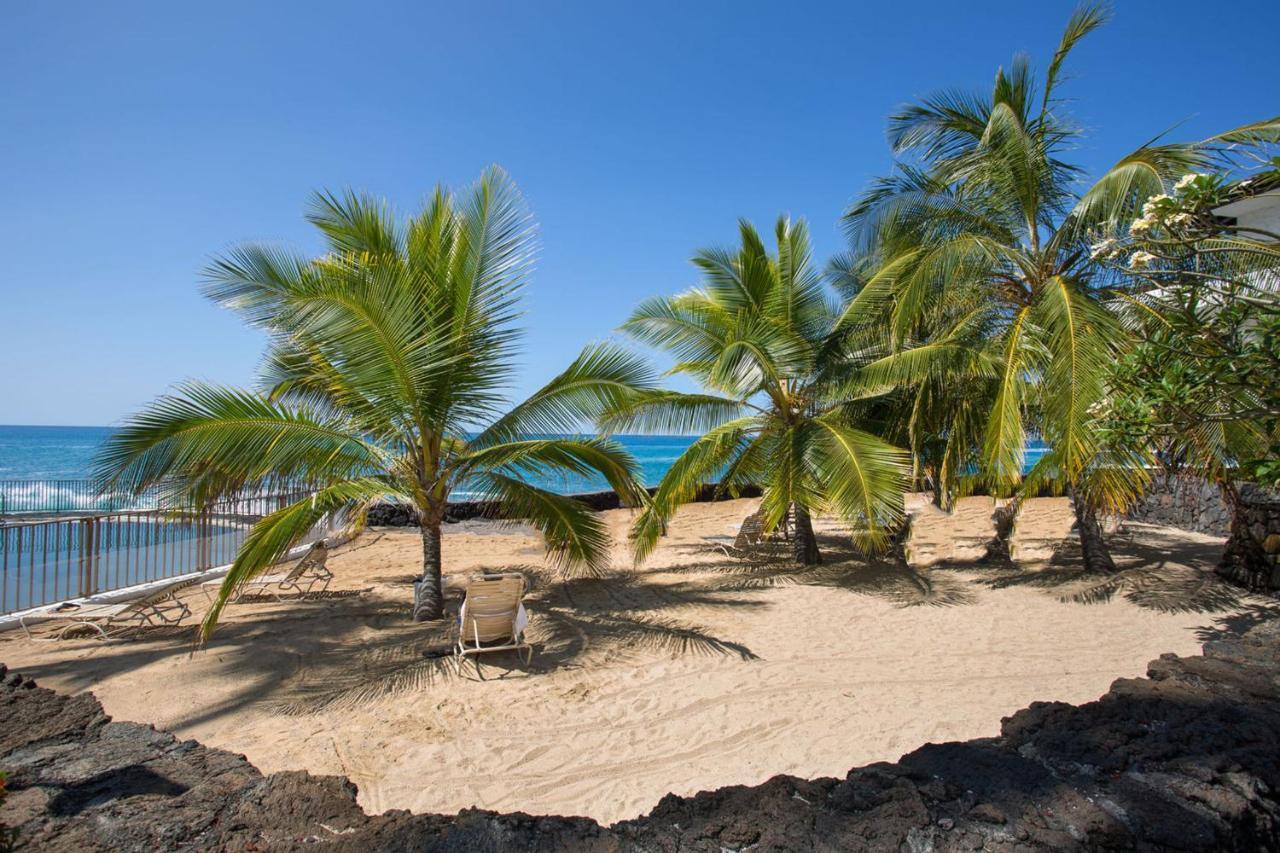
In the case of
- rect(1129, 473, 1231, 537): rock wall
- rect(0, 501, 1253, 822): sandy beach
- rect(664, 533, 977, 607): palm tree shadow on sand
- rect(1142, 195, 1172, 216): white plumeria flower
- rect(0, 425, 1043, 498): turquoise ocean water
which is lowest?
rect(0, 501, 1253, 822): sandy beach

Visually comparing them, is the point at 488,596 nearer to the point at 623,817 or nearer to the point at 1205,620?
the point at 623,817

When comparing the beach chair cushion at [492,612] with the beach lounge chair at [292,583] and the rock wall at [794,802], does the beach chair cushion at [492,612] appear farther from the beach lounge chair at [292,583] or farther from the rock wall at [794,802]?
the rock wall at [794,802]

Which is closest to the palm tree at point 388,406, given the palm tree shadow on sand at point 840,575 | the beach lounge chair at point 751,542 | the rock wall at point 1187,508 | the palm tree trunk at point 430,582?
the palm tree trunk at point 430,582

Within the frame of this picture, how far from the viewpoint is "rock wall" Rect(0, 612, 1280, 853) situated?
2354mm

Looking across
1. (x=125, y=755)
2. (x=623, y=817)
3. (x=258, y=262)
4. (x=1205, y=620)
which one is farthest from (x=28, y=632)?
(x=1205, y=620)

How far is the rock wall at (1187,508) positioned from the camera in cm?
1240

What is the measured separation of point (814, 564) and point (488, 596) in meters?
6.17

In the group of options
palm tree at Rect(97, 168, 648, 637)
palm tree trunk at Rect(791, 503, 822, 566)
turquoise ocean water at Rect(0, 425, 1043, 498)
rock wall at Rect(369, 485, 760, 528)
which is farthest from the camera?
turquoise ocean water at Rect(0, 425, 1043, 498)

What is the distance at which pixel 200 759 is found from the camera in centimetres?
300

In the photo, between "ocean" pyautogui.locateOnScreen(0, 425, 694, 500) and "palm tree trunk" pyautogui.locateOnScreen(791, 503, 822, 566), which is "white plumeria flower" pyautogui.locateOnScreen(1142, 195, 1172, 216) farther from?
"ocean" pyautogui.locateOnScreen(0, 425, 694, 500)

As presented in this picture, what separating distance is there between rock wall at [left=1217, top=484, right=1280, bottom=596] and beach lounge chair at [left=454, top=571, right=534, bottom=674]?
8.52m

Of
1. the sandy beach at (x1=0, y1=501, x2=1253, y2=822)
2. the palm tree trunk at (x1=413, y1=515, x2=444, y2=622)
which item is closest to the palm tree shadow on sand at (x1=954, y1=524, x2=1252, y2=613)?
the sandy beach at (x1=0, y1=501, x2=1253, y2=822)

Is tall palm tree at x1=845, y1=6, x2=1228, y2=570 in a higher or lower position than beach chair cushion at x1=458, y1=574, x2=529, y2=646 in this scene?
higher

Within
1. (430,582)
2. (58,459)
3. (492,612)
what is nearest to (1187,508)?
(492,612)
